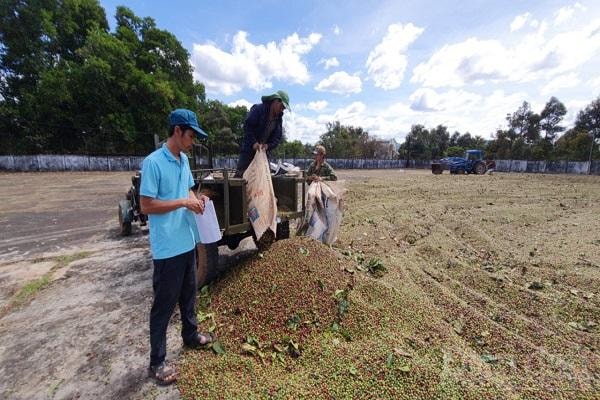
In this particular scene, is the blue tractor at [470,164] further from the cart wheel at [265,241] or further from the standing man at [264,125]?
the cart wheel at [265,241]

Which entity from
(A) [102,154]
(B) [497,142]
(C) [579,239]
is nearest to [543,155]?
(B) [497,142]

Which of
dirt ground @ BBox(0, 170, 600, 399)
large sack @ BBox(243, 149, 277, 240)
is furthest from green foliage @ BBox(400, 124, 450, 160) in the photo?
large sack @ BBox(243, 149, 277, 240)

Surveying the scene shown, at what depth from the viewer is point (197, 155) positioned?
205 inches

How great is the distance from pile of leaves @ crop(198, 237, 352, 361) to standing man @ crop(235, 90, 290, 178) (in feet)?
4.26

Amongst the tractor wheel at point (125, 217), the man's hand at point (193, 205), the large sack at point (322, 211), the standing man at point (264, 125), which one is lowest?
the tractor wheel at point (125, 217)

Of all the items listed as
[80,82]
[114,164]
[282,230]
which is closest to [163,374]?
[282,230]

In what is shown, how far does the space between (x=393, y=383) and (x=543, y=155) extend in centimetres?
5100

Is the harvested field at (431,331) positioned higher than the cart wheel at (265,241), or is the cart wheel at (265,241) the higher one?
the cart wheel at (265,241)

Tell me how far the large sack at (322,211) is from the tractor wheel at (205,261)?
4.78 ft

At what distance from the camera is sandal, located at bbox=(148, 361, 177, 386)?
2.04 m

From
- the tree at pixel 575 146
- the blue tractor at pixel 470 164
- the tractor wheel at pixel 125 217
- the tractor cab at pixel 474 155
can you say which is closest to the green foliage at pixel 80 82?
the tractor wheel at pixel 125 217

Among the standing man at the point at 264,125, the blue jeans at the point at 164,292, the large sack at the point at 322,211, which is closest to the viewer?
the blue jeans at the point at 164,292

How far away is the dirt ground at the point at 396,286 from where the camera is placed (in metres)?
2.20

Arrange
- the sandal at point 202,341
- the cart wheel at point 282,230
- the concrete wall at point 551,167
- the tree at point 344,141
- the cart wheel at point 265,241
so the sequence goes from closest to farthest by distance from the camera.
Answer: the sandal at point 202,341, the cart wheel at point 265,241, the cart wheel at point 282,230, the concrete wall at point 551,167, the tree at point 344,141
